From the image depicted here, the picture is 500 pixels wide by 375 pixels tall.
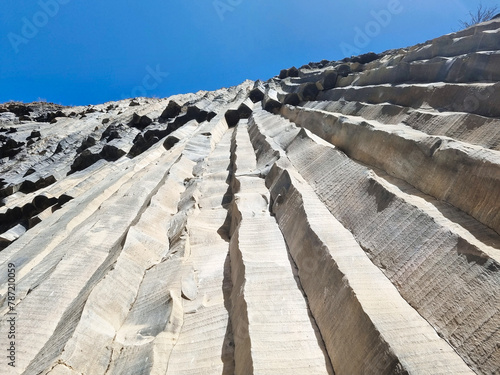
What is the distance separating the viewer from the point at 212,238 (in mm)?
2197

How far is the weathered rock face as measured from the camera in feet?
3.28

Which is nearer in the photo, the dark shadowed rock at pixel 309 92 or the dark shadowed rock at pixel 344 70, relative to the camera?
the dark shadowed rock at pixel 309 92

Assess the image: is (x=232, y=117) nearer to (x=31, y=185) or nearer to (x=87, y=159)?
(x=87, y=159)

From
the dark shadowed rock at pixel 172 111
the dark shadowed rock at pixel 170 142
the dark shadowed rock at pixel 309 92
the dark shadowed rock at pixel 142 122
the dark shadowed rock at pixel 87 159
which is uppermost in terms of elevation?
the dark shadowed rock at pixel 172 111

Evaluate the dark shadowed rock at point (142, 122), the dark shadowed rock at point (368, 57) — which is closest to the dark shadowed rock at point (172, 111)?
the dark shadowed rock at point (142, 122)

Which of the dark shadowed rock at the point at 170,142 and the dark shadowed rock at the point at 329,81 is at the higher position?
the dark shadowed rock at the point at 329,81

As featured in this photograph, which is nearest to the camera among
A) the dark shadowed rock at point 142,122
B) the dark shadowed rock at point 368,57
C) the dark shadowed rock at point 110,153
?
the dark shadowed rock at point 110,153

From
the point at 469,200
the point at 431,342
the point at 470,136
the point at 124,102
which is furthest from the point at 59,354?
the point at 124,102

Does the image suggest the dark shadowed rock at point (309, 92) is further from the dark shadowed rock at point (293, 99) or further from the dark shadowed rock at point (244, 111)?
the dark shadowed rock at point (244, 111)

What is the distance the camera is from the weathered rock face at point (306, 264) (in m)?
1.00

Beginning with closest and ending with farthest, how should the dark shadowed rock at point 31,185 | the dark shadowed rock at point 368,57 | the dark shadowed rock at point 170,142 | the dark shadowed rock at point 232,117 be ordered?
the dark shadowed rock at point 170,142 < the dark shadowed rock at point 31,185 < the dark shadowed rock at point 232,117 < the dark shadowed rock at point 368,57

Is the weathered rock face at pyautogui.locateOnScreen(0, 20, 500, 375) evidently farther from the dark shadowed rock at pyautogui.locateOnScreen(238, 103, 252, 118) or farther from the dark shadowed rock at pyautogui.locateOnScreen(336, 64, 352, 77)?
the dark shadowed rock at pyautogui.locateOnScreen(238, 103, 252, 118)

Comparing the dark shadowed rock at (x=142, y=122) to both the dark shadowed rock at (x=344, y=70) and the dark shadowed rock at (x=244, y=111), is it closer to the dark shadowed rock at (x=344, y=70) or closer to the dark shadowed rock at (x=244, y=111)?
the dark shadowed rock at (x=244, y=111)

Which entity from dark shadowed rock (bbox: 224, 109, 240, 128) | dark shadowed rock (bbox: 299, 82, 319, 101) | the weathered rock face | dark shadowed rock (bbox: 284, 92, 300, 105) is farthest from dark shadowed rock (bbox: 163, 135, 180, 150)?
the weathered rock face
